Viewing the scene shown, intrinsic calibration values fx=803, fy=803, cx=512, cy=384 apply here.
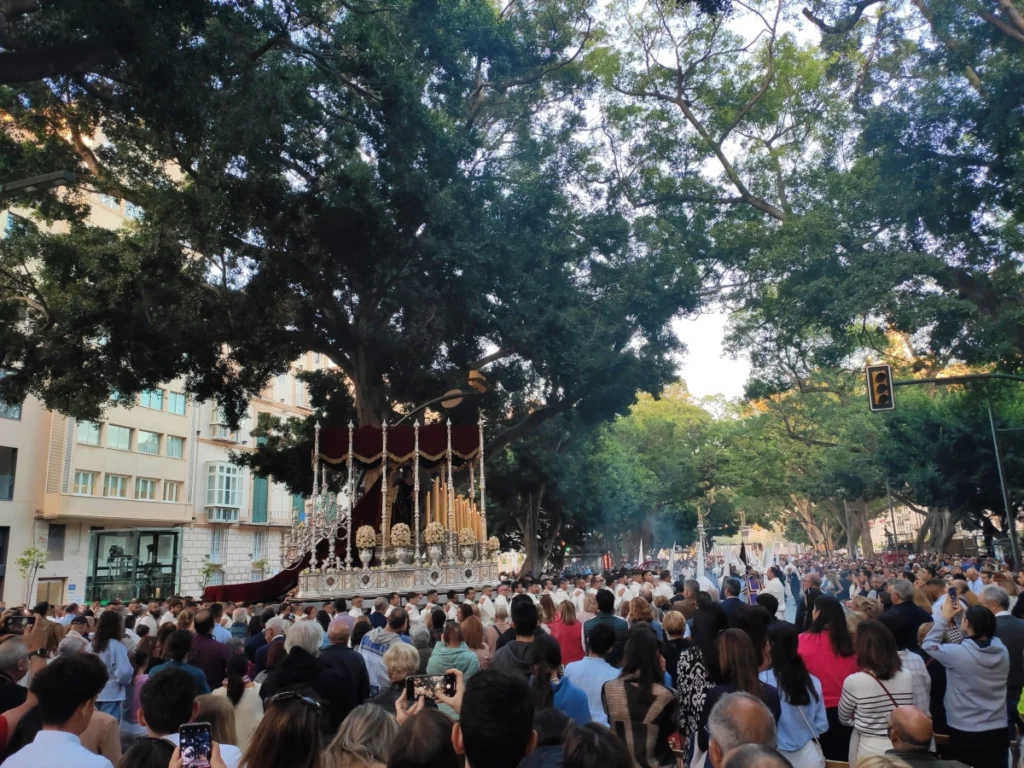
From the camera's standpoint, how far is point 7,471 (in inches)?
1293

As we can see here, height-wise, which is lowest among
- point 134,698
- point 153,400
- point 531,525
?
point 134,698

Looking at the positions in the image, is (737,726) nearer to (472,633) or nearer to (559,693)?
(559,693)

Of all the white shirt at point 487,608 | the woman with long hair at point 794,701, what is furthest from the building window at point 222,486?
the woman with long hair at point 794,701

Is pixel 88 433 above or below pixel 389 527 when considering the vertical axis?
above

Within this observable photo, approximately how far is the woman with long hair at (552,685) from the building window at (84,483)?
115 ft

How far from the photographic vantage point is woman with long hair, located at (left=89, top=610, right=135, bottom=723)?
22.3 ft

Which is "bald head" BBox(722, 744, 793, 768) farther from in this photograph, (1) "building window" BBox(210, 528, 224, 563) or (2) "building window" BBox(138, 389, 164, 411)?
(1) "building window" BBox(210, 528, 224, 563)

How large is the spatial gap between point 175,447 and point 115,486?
489 cm

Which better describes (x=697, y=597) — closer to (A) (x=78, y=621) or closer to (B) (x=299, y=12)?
(A) (x=78, y=621)

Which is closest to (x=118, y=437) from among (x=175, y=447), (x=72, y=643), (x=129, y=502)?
(x=129, y=502)

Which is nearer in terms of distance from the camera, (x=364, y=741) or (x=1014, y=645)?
(x=364, y=741)

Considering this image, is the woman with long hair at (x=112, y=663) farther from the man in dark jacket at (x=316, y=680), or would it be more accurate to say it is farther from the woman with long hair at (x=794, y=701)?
the woman with long hair at (x=794, y=701)

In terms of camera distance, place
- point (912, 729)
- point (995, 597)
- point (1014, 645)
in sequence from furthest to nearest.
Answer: point (995, 597), point (1014, 645), point (912, 729)

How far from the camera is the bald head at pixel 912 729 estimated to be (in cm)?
359
